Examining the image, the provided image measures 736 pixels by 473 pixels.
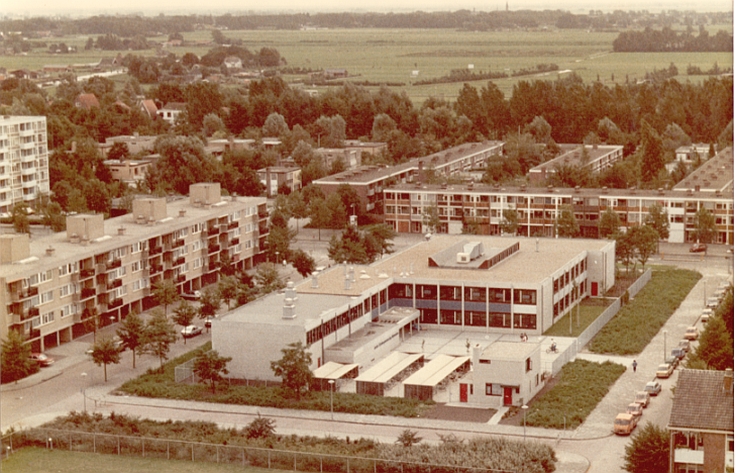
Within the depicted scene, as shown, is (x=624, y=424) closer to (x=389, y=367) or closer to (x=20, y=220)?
(x=389, y=367)

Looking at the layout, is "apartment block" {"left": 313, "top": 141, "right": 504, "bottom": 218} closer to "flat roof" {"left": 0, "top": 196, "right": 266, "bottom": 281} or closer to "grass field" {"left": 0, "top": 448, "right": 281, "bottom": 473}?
"flat roof" {"left": 0, "top": 196, "right": 266, "bottom": 281}

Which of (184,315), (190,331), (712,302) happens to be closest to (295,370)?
(184,315)

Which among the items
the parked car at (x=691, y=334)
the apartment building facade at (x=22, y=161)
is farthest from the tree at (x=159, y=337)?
the apartment building facade at (x=22, y=161)

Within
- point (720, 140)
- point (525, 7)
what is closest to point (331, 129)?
point (525, 7)

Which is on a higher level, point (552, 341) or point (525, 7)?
point (525, 7)

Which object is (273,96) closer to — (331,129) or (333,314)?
(331,129)

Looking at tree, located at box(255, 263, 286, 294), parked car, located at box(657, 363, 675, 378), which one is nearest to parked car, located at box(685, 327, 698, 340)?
parked car, located at box(657, 363, 675, 378)

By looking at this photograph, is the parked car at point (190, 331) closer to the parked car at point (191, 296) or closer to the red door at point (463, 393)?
the parked car at point (191, 296)
